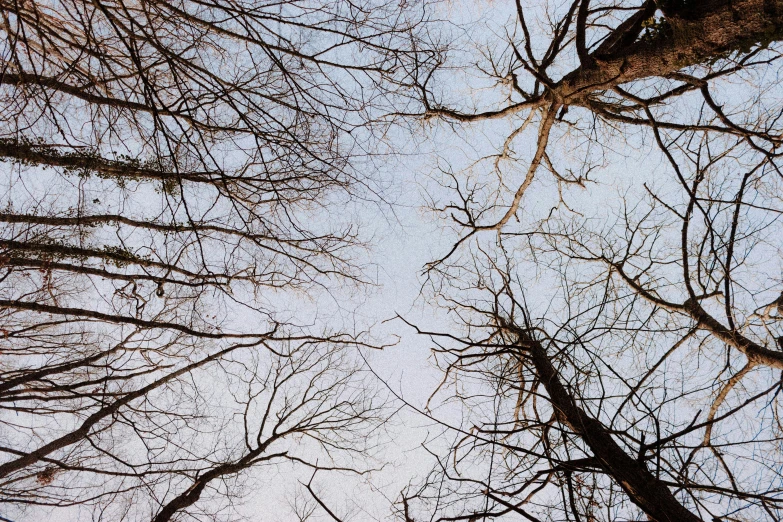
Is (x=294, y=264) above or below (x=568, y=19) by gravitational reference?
above

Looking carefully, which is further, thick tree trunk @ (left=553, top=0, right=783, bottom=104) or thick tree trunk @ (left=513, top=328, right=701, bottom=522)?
thick tree trunk @ (left=553, top=0, right=783, bottom=104)

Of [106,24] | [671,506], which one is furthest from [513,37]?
[671,506]

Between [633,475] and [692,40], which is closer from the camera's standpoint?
[633,475]

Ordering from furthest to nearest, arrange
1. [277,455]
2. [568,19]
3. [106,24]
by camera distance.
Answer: [277,455] < [106,24] < [568,19]

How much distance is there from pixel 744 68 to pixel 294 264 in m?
5.04

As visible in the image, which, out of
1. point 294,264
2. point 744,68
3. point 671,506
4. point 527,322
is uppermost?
point 294,264

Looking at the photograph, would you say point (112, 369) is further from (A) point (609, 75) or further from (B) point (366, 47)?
(A) point (609, 75)

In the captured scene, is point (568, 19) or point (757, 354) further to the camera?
point (568, 19)

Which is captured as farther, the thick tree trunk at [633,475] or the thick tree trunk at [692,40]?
the thick tree trunk at [692,40]

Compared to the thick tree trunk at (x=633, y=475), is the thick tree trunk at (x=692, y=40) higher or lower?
higher

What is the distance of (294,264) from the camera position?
5.67 meters

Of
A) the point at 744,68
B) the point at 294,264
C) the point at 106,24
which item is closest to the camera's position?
the point at 744,68

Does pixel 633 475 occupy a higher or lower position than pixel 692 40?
lower

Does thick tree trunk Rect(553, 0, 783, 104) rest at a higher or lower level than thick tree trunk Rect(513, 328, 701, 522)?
higher
